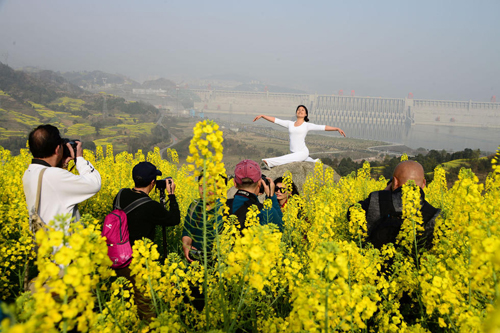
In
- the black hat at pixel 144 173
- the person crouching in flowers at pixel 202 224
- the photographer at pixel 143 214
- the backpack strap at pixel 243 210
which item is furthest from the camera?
the black hat at pixel 144 173

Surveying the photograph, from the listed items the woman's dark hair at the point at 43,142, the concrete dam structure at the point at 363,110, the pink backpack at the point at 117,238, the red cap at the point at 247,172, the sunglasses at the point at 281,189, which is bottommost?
the pink backpack at the point at 117,238

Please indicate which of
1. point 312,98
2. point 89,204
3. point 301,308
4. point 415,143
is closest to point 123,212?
point 301,308

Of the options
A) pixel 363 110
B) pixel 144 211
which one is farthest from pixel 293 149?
pixel 363 110

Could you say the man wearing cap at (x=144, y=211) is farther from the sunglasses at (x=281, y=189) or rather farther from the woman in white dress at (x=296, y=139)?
the woman in white dress at (x=296, y=139)

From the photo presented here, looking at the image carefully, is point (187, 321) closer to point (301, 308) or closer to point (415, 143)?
point (301, 308)

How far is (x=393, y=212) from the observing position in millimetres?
3670

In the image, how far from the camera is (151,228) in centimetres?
361

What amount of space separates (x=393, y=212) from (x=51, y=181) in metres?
3.65

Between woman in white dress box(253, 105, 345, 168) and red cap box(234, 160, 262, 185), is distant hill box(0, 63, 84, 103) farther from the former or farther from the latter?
red cap box(234, 160, 262, 185)

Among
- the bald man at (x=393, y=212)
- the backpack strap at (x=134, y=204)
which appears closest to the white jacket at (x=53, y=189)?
the backpack strap at (x=134, y=204)

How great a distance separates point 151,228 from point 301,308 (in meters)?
2.34

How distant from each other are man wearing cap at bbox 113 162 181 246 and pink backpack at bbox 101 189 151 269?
14 centimetres

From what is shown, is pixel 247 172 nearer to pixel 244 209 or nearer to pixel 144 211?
pixel 244 209

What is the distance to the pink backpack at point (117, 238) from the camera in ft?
10.5
